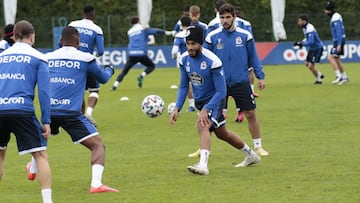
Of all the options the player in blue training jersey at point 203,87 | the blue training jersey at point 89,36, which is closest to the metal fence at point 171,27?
the blue training jersey at point 89,36

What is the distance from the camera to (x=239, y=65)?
13.1 metres

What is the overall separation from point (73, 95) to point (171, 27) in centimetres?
3412

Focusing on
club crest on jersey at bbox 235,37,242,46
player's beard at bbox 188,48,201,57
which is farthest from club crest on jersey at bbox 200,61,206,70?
club crest on jersey at bbox 235,37,242,46

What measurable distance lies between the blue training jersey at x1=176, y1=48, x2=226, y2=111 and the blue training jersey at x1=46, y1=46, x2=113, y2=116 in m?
1.33

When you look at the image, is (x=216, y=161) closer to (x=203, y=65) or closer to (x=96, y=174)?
(x=203, y=65)

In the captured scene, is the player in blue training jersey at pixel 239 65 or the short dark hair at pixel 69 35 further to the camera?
the player in blue training jersey at pixel 239 65

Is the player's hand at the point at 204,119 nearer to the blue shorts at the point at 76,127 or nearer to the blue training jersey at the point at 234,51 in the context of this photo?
the blue shorts at the point at 76,127

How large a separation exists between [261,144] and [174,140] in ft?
5.95

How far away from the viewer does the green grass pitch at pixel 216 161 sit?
10000mm

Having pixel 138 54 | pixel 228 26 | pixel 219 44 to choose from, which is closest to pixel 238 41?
pixel 219 44

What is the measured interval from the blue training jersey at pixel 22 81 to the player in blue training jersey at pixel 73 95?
1130 mm

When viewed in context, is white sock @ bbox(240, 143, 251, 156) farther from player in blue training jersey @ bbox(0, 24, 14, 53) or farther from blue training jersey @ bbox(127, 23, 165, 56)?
blue training jersey @ bbox(127, 23, 165, 56)

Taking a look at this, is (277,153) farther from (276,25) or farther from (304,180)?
(276,25)

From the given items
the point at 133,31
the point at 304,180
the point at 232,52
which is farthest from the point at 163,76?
the point at 304,180
